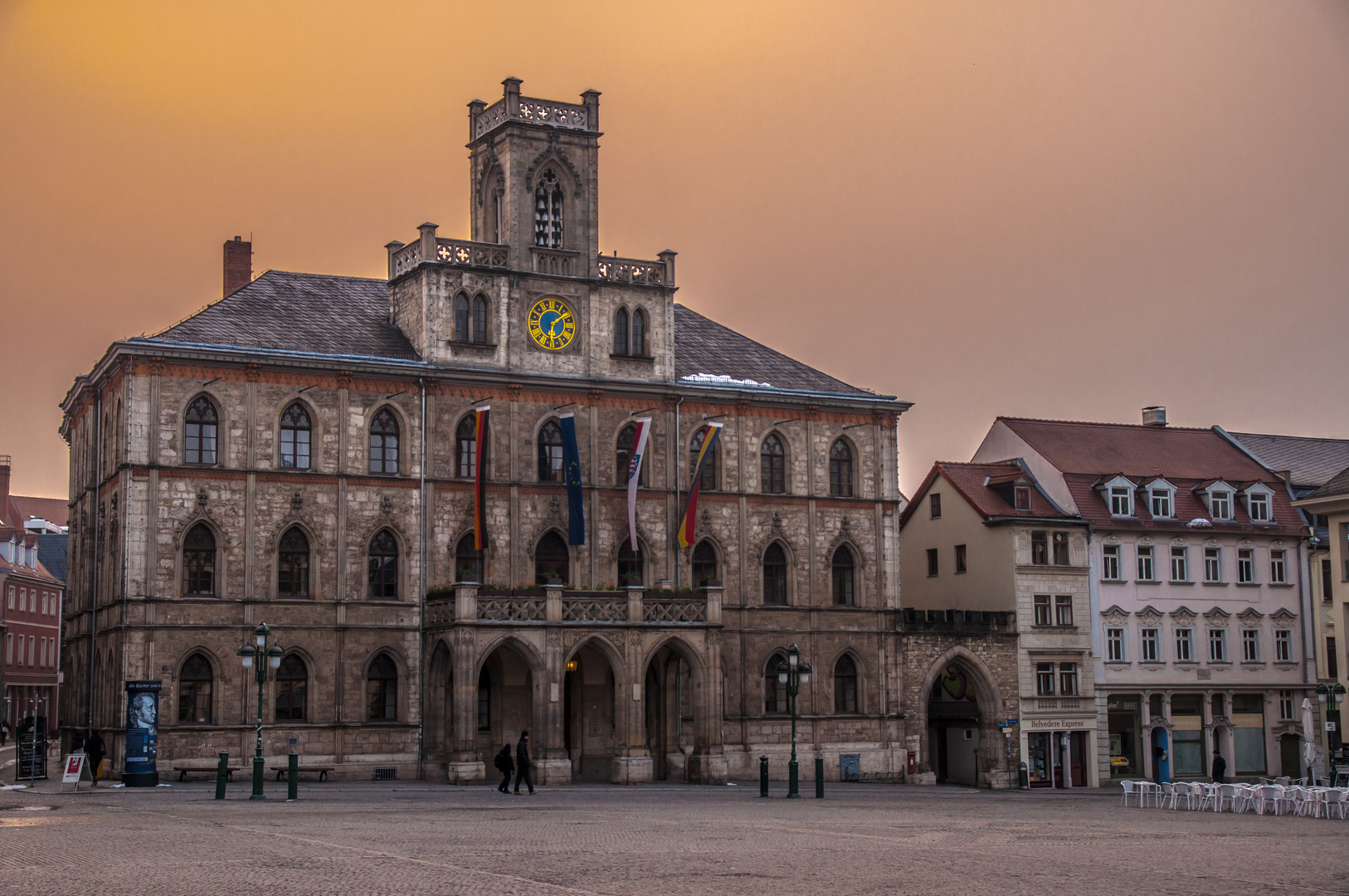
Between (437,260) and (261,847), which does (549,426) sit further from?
(261,847)

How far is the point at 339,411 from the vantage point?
168 feet

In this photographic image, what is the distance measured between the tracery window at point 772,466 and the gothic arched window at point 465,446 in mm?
10001

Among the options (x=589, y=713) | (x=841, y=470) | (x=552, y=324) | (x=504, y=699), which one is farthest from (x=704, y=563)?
(x=552, y=324)

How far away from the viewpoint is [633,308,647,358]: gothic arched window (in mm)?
56000

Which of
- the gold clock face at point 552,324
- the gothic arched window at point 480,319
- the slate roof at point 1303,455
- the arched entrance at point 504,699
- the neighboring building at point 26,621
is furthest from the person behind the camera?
the neighboring building at point 26,621

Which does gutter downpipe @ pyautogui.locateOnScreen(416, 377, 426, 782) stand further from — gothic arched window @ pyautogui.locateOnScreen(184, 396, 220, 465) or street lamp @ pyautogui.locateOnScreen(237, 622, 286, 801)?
street lamp @ pyautogui.locateOnScreen(237, 622, 286, 801)

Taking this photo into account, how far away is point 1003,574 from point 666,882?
41.7 metres

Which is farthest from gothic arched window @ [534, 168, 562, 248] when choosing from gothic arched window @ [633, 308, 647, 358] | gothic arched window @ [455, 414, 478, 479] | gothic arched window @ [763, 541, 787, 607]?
gothic arched window @ [763, 541, 787, 607]

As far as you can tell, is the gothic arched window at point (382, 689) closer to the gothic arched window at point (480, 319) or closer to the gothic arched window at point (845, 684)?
the gothic arched window at point (480, 319)

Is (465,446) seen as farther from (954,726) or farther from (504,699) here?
(954,726)

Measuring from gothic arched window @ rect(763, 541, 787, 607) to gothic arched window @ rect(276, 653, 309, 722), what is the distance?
15.6 meters

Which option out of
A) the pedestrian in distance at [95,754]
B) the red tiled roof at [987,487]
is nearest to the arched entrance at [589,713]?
the pedestrian in distance at [95,754]

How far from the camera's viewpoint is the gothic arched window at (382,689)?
50.9 meters

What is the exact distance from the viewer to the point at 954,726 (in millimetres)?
62469
